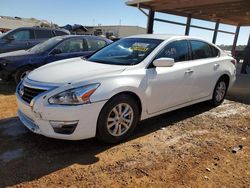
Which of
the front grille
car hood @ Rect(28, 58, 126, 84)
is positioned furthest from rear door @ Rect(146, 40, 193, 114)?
the front grille

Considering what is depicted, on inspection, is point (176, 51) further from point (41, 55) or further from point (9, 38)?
point (9, 38)

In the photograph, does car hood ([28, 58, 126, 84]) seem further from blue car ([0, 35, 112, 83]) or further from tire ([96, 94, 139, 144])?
blue car ([0, 35, 112, 83])

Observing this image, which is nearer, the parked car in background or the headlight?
the headlight

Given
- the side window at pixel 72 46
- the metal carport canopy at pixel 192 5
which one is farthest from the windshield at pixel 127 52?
the metal carport canopy at pixel 192 5

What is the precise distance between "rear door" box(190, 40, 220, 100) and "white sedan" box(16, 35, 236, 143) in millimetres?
19

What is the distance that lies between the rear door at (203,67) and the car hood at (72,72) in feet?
5.74

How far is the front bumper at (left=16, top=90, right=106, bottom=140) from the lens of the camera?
3248mm

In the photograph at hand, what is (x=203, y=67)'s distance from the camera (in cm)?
507

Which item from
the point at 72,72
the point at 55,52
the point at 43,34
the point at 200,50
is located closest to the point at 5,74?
the point at 55,52

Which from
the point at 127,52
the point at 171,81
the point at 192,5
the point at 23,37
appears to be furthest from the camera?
the point at 192,5

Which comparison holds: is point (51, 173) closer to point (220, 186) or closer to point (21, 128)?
point (21, 128)

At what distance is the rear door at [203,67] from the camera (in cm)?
496

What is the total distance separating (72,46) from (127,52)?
3.60m

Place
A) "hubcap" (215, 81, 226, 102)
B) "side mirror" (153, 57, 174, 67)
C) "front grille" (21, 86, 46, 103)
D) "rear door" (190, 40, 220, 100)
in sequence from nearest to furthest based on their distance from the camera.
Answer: "front grille" (21, 86, 46, 103) → "side mirror" (153, 57, 174, 67) → "rear door" (190, 40, 220, 100) → "hubcap" (215, 81, 226, 102)
